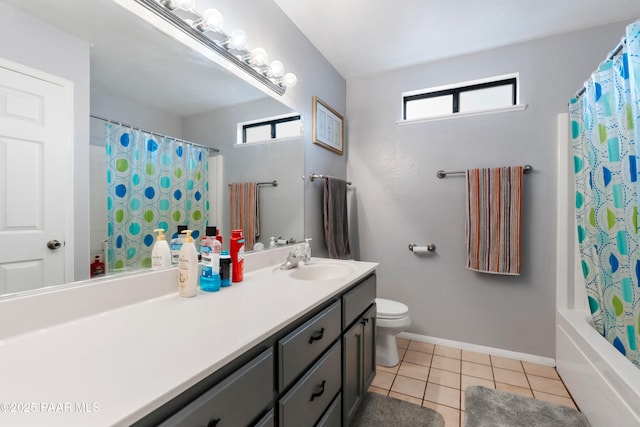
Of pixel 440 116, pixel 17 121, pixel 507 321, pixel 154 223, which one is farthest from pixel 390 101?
pixel 17 121

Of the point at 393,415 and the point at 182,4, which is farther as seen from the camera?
the point at 393,415

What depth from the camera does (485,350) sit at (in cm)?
230

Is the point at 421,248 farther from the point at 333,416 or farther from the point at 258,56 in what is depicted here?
the point at 258,56

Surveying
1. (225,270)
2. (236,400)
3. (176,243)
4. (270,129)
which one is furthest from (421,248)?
(236,400)

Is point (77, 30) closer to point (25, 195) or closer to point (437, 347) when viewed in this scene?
point (25, 195)

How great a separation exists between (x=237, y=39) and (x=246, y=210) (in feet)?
2.76

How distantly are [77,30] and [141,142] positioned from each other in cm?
36

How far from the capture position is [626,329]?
1.36 m

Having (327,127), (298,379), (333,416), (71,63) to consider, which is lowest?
(333,416)

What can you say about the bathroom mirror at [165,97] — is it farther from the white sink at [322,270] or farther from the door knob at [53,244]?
the white sink at [322,270]

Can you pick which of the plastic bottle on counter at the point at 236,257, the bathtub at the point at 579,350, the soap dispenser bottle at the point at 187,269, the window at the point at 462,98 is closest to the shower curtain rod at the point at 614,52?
the bathtub at the point at 579,350

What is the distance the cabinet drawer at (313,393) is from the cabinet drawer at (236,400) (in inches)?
4.7

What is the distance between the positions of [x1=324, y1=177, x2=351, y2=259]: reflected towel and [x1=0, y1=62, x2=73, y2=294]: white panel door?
160 centimetres

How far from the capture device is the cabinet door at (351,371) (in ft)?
4.24
